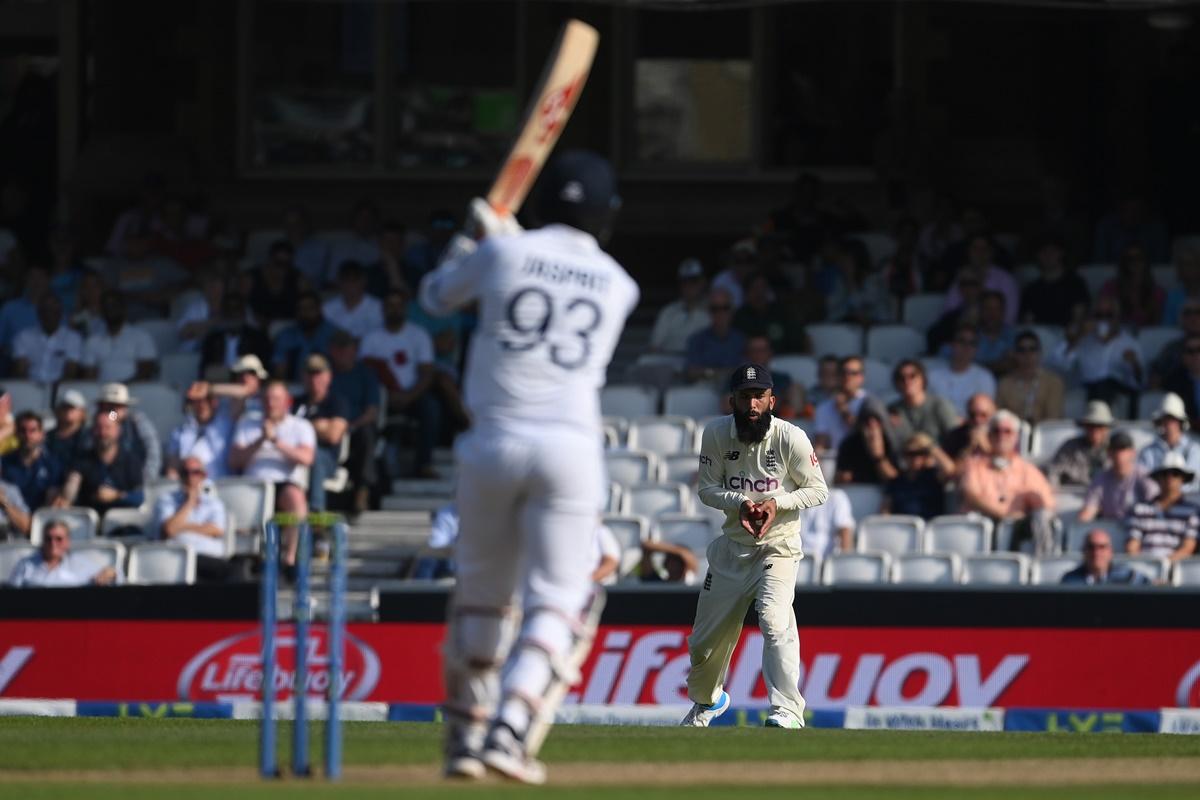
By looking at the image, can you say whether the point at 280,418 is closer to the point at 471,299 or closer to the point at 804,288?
the point at 804,288

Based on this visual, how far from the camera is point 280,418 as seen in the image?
49.2ft

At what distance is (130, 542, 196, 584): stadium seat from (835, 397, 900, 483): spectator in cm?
427

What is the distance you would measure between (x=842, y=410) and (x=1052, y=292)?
2.58m

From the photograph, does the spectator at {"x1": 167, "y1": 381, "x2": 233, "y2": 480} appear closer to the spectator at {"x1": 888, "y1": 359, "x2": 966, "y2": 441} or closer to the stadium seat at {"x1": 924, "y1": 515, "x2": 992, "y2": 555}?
the spectator at {"x1": 888, "y1": 359, "x2": 966, "y2": 441}

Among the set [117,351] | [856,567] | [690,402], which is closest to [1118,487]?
[856,567]

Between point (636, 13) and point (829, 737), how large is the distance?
12150mm

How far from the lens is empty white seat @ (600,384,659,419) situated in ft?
51.9

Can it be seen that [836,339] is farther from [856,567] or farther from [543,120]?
[543,120]

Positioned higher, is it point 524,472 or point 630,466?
point 524,472

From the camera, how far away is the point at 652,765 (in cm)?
735

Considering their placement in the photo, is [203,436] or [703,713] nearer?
[703,713]

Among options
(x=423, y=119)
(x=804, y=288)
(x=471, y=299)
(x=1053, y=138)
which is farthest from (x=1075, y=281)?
(x=471, y=299)

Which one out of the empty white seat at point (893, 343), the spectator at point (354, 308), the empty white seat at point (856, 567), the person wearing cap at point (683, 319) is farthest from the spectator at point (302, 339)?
the empty white seat at point (856, 567)

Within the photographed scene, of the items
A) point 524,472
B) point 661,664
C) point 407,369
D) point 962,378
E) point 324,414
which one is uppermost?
point 524,472
